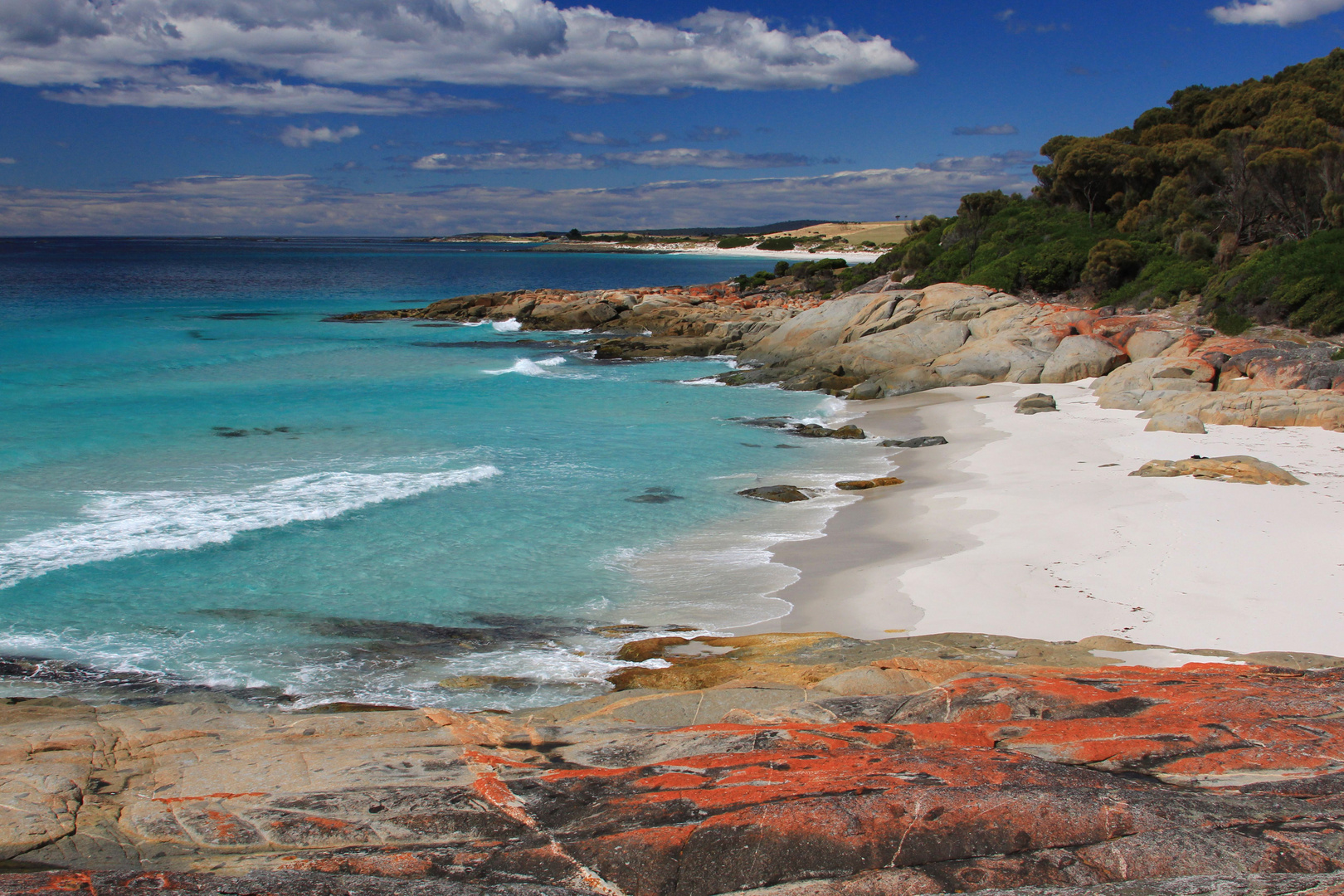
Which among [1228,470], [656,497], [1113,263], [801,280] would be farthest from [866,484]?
[801,280]

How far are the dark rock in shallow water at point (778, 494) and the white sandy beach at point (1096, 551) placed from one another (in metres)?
1.17

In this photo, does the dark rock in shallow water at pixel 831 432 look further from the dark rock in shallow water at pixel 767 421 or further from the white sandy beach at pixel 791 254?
the white sandy beach at pixel 791 254

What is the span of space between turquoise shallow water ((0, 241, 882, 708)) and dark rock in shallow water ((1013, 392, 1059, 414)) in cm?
589

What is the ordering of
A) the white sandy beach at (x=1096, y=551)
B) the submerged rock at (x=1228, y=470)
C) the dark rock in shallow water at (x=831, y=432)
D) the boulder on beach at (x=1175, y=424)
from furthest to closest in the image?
the dark rock in shallow water at (x=831, y=432), the boulder on beach at (x=1175, y=424), the submerged rock at (x=1228, y=470), the white sandy beach at (x=1096, y=551)

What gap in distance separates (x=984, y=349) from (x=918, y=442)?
10.8m

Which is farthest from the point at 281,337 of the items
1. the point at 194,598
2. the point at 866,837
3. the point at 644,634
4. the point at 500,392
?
the point at 866,837

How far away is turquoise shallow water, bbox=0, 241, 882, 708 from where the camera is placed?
1079cm

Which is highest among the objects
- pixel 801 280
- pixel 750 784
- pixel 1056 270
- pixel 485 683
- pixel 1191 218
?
pixel 1191 218

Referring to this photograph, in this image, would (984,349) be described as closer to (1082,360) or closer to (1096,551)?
(1082,360)

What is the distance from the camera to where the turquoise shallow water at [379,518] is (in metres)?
10.8

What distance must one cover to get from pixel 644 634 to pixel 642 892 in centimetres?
708

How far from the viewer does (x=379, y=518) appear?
16.1 metres

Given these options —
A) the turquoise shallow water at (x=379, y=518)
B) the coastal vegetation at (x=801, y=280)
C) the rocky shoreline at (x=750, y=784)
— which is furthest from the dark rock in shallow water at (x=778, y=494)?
the coastal vegetation at (x=801, y=280)

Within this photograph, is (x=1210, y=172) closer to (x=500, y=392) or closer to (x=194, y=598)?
(x=500, y=392)
